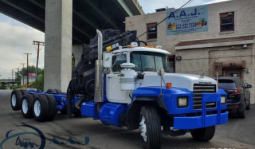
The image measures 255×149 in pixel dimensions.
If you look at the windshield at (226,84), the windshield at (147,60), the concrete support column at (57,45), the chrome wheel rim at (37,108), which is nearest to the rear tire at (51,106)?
the chrome wheel rim at (37,108)

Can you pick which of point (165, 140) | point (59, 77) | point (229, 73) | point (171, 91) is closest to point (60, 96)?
point (165, 140)

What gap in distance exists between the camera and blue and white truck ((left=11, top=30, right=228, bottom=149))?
18.3 ft

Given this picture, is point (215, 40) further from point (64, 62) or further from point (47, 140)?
point (47, 140)

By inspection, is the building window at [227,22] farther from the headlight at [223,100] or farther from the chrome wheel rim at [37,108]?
the chrome wheel rim at [37,108]

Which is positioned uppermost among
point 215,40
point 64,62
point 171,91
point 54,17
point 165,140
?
point 54,17

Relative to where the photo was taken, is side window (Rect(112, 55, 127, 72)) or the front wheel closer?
the front wheel

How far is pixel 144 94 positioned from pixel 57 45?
584 inches

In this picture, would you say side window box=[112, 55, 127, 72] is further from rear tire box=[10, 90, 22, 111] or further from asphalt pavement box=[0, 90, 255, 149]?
rear tire box=[10, 90, 22, 111]

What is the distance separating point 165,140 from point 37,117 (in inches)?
214

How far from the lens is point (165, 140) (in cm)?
720

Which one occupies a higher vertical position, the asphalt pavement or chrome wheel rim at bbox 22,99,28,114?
chrome wheel rim at bbox 22,99,28,114

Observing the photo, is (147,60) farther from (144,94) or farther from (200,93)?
(200,93)

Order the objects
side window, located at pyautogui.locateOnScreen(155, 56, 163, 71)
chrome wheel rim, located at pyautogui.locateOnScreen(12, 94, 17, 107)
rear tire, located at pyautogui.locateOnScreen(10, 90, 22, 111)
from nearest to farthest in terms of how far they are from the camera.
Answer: side window, located at pyautogui.locateOnScreen(155, 56, 163, 71)
rear tire, located at pyautogui.locateOnScreen(10, 90, 22, 111)
chrome wheel rim, located at pyautogui.locateOnScreen(12, 94, 17, 107)

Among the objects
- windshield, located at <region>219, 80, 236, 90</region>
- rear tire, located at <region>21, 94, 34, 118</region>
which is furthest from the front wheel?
rear tire, located at <region>21, 94, 34, 118</region>
